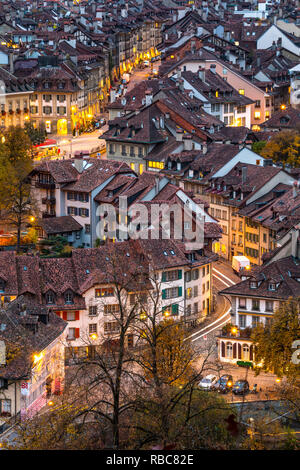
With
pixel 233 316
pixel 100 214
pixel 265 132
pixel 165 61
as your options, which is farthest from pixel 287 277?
pixel 165 61

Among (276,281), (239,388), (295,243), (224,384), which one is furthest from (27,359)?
(295,243)

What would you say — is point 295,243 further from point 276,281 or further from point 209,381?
point 209,381

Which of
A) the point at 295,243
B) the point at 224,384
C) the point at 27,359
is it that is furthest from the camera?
the point at 295,243

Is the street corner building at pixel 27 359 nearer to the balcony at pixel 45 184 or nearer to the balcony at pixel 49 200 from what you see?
the balcony at pixel 49 200

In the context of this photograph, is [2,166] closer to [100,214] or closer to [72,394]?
[100,214]

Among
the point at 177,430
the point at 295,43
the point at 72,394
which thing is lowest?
the point at 295,43
